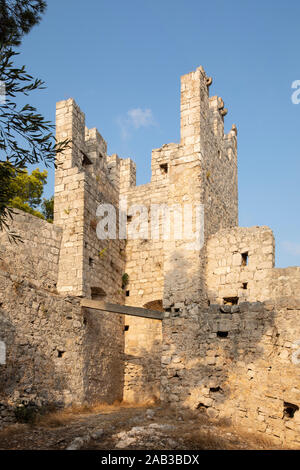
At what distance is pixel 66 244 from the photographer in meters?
12.6

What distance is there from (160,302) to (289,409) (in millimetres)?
5915

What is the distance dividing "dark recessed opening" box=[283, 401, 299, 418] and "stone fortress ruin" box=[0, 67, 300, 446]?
0.02 meters

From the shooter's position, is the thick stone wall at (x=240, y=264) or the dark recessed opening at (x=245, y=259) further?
the dark recessed opening at (x=245, y=259)

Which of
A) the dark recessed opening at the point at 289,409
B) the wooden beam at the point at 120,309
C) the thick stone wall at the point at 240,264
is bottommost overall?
the dark recessed opening at the point at 289,409

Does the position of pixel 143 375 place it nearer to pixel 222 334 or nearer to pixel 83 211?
pixel 222 334

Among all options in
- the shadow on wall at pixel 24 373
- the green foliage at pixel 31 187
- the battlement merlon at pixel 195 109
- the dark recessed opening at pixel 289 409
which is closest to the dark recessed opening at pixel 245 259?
the battlement merlon at pixel 195 109

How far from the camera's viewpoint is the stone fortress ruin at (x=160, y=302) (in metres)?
9.74

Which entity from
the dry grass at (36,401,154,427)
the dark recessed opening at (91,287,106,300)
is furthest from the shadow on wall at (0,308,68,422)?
the dark recessed opening at (91,287,106,300)

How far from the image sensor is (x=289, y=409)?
8.98 m

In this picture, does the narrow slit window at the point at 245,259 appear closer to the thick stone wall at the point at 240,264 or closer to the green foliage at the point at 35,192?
the thick stone wall at the point at 240,264

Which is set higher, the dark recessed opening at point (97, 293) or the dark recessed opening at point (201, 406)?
the dark recessed opening at point (97, 293)

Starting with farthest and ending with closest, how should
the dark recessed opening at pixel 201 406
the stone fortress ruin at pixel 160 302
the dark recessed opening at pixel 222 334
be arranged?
1. the dark recessed opening at pixel 222 334
2. the dark recessed opening at pixel 201 406
3. the stone fortress ruin at pixel 160 302

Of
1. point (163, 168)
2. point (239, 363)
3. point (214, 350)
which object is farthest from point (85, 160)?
A: point (239, 363)

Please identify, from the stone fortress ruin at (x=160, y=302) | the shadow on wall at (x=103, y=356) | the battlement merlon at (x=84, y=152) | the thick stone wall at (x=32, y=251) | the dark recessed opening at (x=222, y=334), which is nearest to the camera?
the stone fortress ruin at (x=160, y=302)
